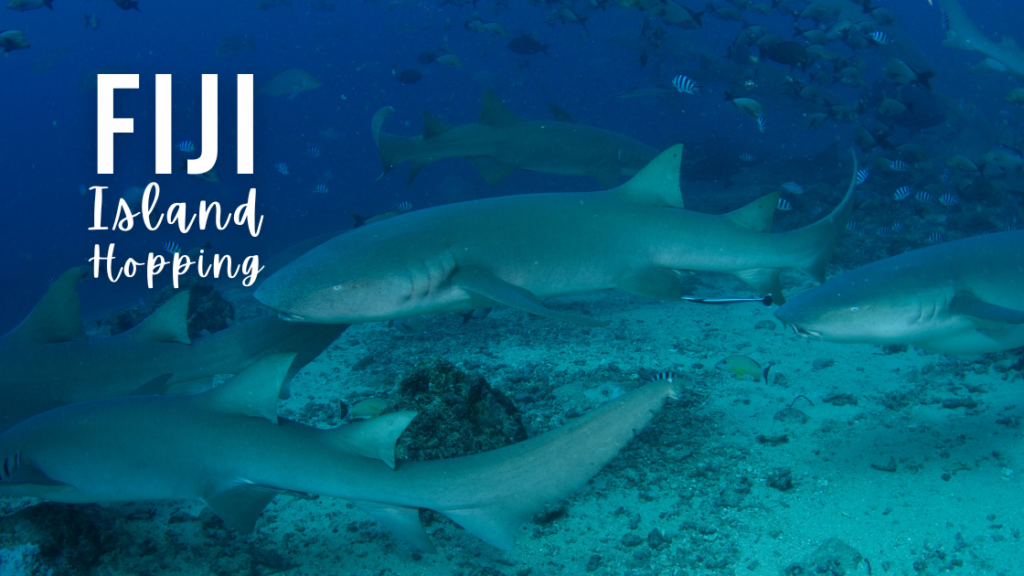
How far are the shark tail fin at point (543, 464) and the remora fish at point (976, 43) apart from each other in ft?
51.9

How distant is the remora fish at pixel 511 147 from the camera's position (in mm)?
5688

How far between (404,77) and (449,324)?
43.0ft

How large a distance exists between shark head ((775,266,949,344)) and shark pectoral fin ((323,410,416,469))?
2027 millimetres

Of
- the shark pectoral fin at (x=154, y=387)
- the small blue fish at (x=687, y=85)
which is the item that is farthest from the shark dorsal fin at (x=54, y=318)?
the small blue fish at (x=687, y=85)

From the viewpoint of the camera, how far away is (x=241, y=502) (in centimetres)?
232

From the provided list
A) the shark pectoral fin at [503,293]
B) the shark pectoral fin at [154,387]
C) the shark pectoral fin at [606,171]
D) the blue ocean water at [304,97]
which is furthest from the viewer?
the blue ocean water at [304,97]

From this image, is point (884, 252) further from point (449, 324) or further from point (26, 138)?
point (26, 138)

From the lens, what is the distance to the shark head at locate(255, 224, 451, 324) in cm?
246

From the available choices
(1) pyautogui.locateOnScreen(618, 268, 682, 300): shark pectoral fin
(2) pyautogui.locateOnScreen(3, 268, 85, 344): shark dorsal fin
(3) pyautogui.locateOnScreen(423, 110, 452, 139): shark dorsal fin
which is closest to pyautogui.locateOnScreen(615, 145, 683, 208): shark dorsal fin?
(1) pyautogui.locateOnScreen(618, 268, 682, 300): shark pectoral fin

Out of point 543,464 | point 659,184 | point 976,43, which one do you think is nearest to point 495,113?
point 659,184

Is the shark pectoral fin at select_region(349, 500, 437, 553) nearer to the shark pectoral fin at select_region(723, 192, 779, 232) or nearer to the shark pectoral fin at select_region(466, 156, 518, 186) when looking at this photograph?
the shark pectoral fin at select_region(723, 192, 779, 232)

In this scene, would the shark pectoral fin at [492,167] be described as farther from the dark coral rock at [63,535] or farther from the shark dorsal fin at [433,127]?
the dark coral rock at [63,535]

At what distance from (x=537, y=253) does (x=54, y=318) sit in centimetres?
351

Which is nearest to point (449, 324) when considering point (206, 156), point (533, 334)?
point (533, 334)
